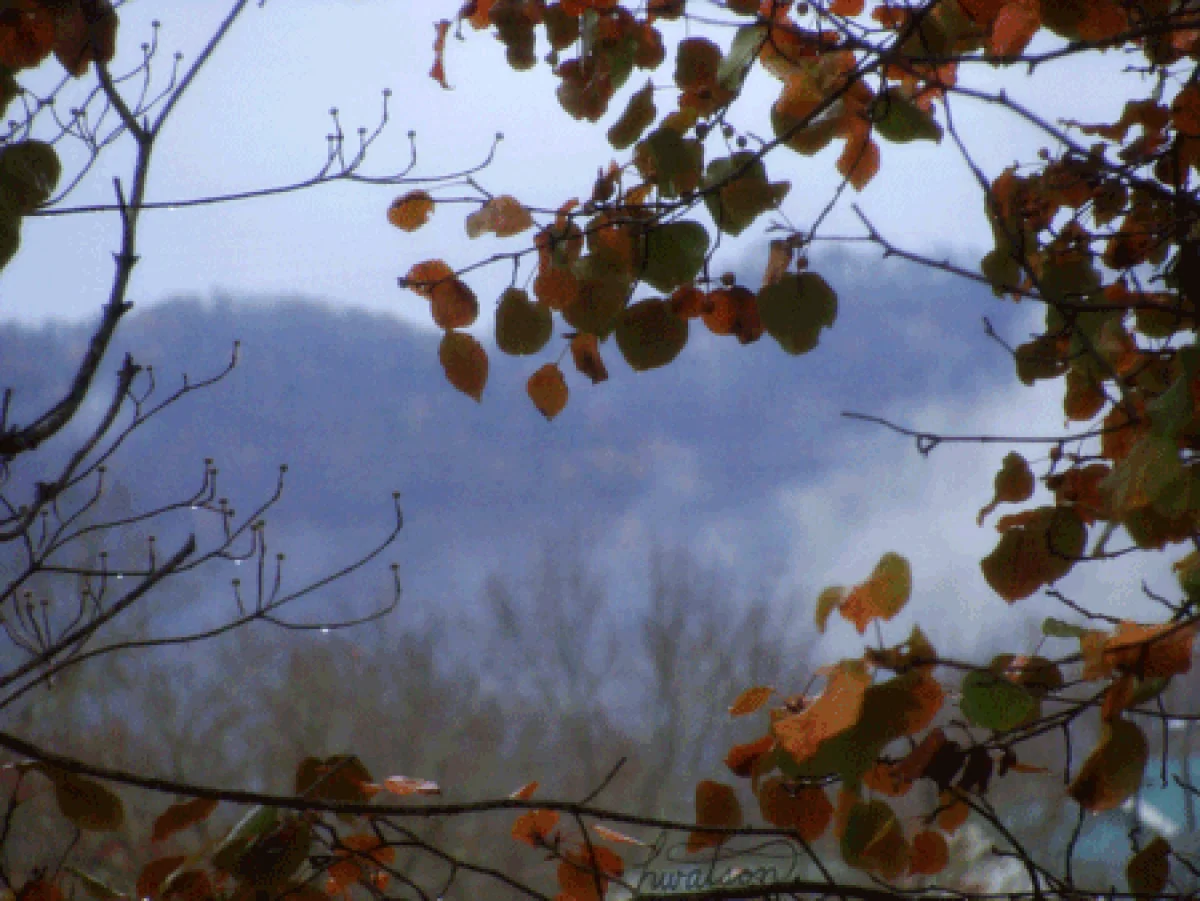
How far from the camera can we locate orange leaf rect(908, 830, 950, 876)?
74 centimetres

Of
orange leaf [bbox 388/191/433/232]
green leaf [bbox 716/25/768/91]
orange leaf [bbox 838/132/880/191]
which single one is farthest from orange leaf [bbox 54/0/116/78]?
orange leaf [bbox 838/132/880/191]

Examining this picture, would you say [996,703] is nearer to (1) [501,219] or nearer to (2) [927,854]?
(2) [927,854]

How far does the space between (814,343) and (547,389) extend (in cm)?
23

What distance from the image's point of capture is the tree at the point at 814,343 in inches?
22.3

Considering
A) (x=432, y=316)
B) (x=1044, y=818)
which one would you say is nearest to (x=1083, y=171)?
(x=432, y=316)

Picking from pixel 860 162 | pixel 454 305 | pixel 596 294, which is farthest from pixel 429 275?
pixel 860 162

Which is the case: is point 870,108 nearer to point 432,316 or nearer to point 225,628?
point 432,316

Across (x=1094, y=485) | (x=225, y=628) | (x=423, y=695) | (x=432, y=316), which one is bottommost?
(x=225, y=628)

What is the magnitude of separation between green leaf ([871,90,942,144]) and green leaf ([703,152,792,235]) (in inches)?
3.0

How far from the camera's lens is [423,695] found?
315 cm

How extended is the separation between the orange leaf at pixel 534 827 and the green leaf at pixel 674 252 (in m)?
0.40

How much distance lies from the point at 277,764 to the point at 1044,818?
2181 millimetres

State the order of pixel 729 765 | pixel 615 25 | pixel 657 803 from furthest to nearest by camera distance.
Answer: pixel 657 803 < pixel 615 25 < pixel 729 765

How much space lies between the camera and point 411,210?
0.86 metres
